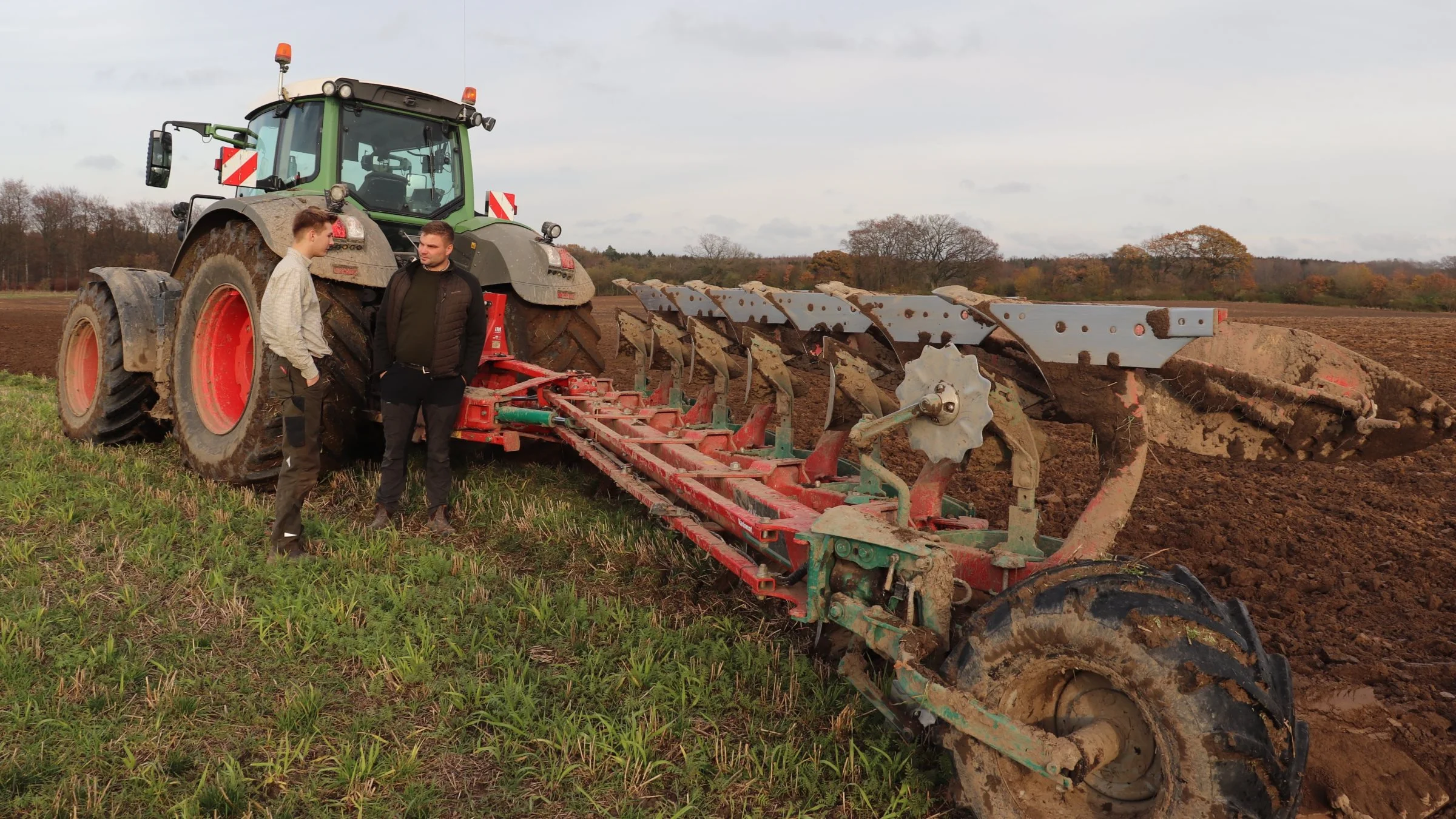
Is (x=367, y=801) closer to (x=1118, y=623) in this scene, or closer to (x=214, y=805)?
(x=214, y=805)

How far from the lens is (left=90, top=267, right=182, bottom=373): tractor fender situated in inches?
227

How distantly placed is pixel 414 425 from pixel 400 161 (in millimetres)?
2010

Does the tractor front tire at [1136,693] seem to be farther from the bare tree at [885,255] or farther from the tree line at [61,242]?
the tree line at [61,242]

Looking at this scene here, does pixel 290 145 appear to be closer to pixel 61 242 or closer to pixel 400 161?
pixel 400 161

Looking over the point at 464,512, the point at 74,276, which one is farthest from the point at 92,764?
the point at 74,276

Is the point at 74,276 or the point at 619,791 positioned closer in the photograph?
the point at 619,791

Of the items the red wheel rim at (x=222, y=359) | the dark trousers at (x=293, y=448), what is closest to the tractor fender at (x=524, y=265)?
the red wheel rim at (x=222, y=359)

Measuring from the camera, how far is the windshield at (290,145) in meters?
5.33

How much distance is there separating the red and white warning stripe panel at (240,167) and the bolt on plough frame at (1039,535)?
3.50 meters

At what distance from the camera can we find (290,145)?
216 inches

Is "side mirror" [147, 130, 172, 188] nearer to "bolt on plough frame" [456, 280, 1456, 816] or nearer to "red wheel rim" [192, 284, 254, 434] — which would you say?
"red wheel rim" [192, 284, 254, 434]

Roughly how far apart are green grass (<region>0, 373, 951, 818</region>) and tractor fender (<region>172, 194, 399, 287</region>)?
4.02 ft

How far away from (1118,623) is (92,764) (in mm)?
2580

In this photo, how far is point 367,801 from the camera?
2.29m
